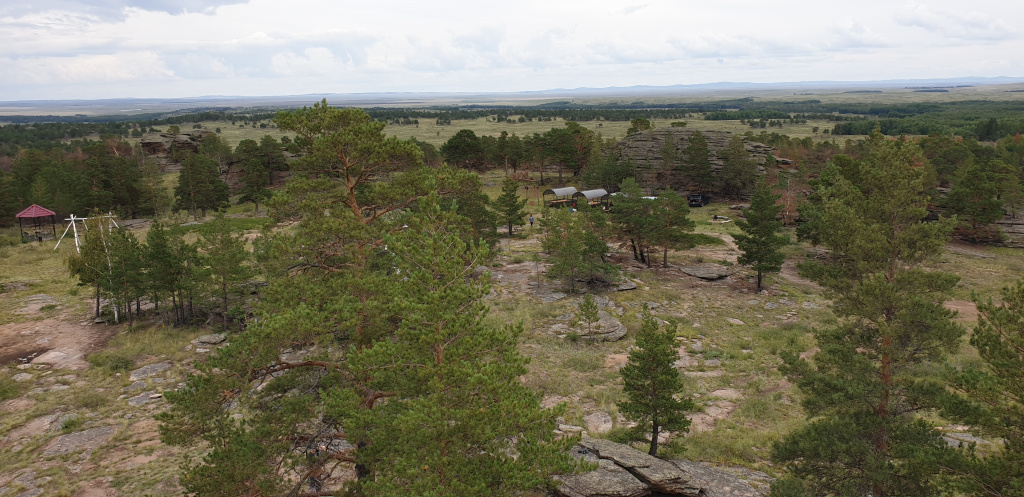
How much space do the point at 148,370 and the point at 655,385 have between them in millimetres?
24084

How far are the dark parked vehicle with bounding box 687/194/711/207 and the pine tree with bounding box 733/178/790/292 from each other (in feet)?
106

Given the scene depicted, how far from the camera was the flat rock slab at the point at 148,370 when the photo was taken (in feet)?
82.3

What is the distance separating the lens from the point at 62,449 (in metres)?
18.7

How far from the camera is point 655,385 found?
1636 centimetres

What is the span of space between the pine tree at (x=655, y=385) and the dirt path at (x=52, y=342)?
2657 cm

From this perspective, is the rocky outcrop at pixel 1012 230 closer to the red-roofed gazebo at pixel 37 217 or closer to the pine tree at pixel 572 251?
the pine tree at pixel 572 251

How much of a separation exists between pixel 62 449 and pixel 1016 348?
91.2 feet

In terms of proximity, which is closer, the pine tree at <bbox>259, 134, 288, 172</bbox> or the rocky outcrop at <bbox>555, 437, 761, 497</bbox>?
the rocky outcrop at <bbox>555, 437, 761, 497</bbox>

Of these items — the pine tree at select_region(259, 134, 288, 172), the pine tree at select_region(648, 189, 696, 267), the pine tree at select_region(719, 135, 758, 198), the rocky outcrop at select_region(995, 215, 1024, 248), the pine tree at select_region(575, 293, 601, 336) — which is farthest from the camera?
the pine tree at select_region(259, 134, 288, 172)

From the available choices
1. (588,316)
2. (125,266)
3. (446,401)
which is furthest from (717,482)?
(125,266)

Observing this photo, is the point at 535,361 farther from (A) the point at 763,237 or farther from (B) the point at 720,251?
(B) the point at 720,251

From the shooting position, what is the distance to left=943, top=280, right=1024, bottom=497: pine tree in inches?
412

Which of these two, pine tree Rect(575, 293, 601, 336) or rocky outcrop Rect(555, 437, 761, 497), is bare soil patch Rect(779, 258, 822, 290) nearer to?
pine tree Rect(575, 293, 601, 336)

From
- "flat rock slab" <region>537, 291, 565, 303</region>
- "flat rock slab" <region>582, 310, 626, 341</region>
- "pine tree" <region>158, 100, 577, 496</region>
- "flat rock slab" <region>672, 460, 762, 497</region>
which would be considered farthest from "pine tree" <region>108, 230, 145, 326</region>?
"flat rock slab" <region>672, 460, 762, 497</region>
